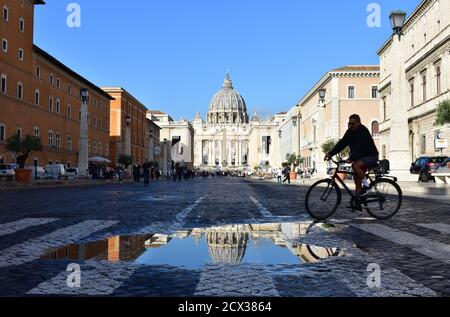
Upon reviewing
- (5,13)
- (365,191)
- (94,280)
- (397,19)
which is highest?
(5,13)

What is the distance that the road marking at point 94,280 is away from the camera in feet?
12.8

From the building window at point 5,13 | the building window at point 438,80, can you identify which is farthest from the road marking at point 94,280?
the building window at point 5,13

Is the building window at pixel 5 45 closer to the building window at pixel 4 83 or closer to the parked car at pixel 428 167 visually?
the building window at pixel 4 83

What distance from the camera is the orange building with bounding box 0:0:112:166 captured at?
142ft

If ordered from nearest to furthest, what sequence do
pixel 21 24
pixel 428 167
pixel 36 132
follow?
pixel 428 167
pixel 21 24
pixel 36 132

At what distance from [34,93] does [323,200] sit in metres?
45.3

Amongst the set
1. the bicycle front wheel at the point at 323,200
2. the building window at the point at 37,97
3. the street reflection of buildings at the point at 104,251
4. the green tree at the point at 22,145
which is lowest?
the street reflection of buildings at the point at 104,251

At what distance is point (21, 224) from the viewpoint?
8.70 metres

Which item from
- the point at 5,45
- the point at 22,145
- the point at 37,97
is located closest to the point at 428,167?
the point at 22,145

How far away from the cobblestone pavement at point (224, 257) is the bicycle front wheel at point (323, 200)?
244 mm

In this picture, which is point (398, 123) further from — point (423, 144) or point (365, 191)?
point (423, 144)
